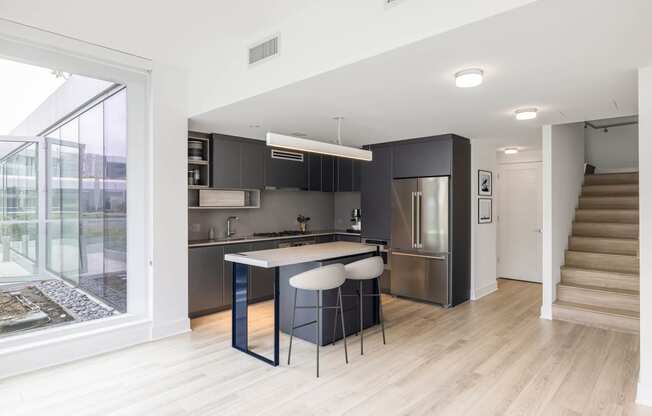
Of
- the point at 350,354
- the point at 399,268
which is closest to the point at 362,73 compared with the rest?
the point at 350,354

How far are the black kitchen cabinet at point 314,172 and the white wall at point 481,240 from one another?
240cm

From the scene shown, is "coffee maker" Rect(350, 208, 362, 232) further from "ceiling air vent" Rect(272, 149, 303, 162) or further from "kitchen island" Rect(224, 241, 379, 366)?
"kitchen island" Rect(224, 241, 379, 366)

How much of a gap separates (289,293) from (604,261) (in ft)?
13.5

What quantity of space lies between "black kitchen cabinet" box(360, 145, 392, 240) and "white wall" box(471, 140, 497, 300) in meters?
1.22

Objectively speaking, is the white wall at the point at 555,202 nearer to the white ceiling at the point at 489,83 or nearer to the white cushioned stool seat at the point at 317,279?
the white ceiling at the point at 489,83

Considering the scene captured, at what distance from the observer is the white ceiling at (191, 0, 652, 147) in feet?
6.87

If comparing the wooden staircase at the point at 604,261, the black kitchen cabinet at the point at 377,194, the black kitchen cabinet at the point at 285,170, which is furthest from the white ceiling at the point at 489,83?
the wooden staircase at the point at 604,261

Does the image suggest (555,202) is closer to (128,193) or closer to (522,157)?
(522,157)

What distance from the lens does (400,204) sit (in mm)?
5652

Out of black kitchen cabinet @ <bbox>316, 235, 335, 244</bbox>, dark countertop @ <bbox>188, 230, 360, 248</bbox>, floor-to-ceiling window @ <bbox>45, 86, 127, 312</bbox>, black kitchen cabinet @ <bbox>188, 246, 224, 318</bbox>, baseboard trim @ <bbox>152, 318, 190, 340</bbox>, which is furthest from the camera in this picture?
black kitchen cabinet @ <bbox>316, 235, 335, 244</bbox>

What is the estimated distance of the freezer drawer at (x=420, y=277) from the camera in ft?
17.1

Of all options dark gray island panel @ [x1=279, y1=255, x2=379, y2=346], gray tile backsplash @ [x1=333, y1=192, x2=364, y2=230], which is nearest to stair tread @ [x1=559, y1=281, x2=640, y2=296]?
dark gray island panel @ [x1=279, y1=255, x2=379, y2=346]

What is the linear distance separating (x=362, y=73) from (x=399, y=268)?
3474 millimetres

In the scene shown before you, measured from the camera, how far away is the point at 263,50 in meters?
3.29
